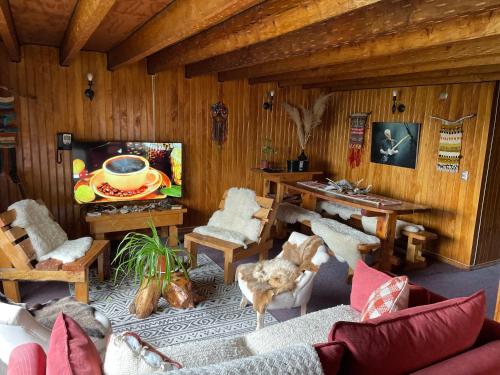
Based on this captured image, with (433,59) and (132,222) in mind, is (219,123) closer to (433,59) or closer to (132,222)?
(132,222)

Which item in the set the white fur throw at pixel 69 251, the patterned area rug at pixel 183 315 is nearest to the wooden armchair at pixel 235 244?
the patterned area rug at pixel 183 315

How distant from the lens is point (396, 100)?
206 inches

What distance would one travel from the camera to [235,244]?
153 inches

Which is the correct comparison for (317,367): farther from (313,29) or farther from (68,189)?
(68,189)

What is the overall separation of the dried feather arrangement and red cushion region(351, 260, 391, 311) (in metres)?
3.78

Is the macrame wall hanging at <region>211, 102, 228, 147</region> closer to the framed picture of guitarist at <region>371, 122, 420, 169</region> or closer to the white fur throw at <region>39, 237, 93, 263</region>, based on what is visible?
the framed picture of guitarist at <region>371, 122, 420, 169</region>

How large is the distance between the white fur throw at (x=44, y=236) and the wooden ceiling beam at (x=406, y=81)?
394 centimetres

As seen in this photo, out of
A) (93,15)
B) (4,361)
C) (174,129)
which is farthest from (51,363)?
(174,129)

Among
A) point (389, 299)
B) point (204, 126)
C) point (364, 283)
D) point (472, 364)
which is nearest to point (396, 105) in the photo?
point (204, 126)

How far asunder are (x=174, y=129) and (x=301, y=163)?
1.98 meters

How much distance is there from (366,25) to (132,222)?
3335 mm

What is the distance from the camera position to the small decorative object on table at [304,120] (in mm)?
5812

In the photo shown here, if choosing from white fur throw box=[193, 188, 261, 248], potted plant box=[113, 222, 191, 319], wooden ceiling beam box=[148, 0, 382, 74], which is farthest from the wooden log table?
wooden ceiling beam box=[148, 0, 382, 74]

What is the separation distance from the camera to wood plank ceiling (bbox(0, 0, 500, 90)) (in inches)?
83.6
